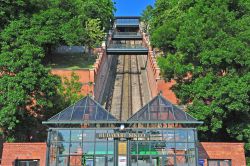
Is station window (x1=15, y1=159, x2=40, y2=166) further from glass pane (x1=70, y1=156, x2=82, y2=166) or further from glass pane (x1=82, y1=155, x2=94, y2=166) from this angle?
glass pane (x1=82, y1=155, x2=94, y2=166)

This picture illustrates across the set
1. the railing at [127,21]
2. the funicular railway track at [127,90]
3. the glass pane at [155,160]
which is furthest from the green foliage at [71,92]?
the railing at [127,21]

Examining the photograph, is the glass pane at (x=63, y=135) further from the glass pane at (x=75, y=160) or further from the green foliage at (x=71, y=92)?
the green foliage at (x=71, y=92)

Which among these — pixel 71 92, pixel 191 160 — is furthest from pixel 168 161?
pixel 71 92

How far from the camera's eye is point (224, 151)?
2667 cm

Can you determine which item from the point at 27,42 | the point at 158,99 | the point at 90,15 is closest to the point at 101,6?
the point at 90,15

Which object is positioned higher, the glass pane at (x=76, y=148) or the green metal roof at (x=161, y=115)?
the green metal roof at (x=161, y=115)

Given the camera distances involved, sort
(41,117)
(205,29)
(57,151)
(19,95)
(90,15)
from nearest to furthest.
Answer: (57,151), (19,95), (205,29), (41,117), (90,15)

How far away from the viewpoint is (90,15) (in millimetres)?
58312

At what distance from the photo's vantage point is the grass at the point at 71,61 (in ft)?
159

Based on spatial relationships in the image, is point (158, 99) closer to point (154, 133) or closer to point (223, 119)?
point (154, 133)

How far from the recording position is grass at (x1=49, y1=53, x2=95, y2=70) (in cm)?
4853

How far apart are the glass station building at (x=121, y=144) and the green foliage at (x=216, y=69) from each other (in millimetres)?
2781

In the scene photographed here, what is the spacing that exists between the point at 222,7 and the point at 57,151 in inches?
642

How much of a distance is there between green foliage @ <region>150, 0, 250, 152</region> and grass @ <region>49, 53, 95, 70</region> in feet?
69.4
